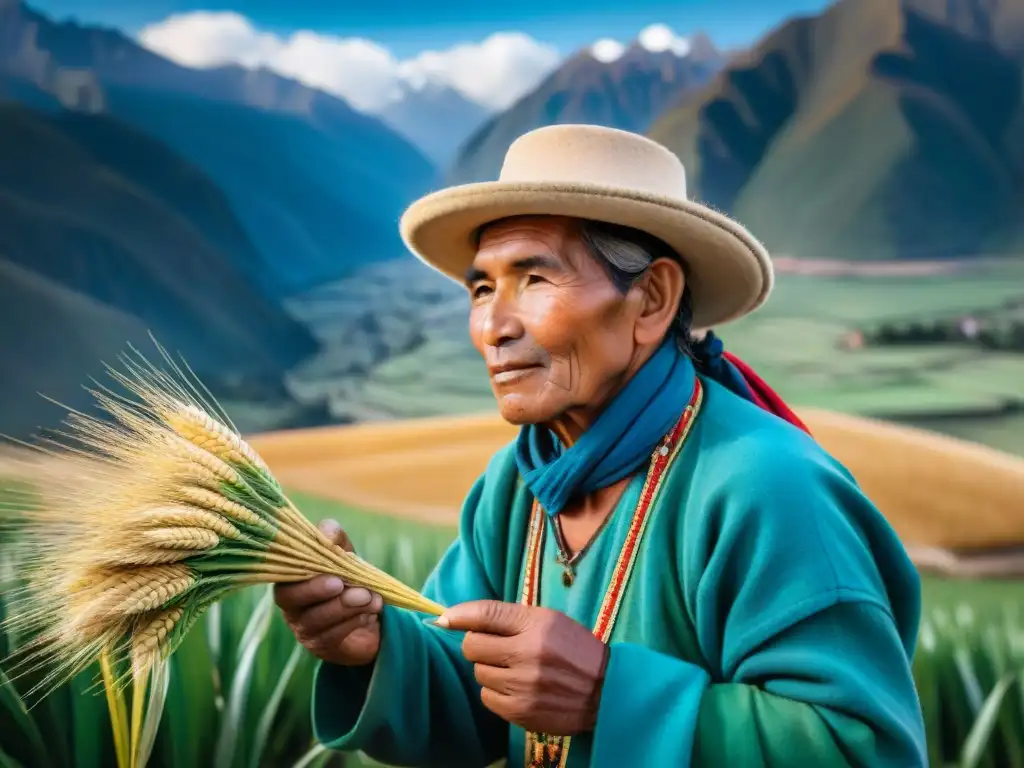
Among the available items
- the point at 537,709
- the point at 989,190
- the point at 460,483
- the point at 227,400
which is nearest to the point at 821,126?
the point at 989,190

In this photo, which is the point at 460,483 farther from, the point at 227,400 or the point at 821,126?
the point at 821,126

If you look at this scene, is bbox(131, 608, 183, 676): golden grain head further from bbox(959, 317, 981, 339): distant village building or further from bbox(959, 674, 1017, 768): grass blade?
bbox(959, 317, 981, 339): distant village building

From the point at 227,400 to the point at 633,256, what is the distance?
10.5 ft

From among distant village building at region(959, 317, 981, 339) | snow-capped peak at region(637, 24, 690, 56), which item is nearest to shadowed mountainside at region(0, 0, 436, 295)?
snow-capped peak at region(637, 24, 690, 56)

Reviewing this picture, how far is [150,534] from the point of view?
1170 mm

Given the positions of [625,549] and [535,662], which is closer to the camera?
[535,662]

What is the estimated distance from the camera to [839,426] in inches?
163

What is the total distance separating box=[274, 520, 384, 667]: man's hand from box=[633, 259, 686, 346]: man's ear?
0.56 m

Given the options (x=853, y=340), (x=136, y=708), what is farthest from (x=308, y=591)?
(x=853, y=340)

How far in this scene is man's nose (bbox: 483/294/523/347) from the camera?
1.43 m

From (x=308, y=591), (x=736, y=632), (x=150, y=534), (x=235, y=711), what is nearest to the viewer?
(x=150, y=534)

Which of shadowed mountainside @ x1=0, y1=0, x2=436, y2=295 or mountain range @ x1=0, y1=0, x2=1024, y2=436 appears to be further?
shadowed mountainside @ x1=0, y1=0, x2=436, y2=295

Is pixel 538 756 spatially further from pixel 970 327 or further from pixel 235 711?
pixel 970 327

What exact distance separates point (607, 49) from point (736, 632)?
391 cm
